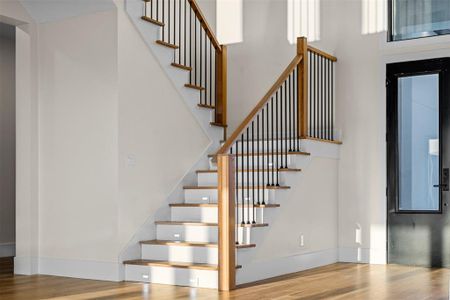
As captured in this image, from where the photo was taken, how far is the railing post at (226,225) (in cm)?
573

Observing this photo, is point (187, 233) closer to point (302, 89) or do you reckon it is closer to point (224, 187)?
point (224, 187)

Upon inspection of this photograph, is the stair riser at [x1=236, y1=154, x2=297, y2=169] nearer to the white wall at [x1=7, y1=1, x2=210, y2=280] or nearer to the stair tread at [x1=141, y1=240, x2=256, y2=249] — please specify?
the white wall at [x1=7, y1=1, x2=210, y2=280]

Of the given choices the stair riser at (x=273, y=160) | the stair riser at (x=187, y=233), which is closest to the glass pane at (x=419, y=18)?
the stair riser at (x=273, y=160)

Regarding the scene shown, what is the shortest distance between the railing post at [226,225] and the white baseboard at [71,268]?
1166mm

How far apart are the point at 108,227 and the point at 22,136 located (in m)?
1.43

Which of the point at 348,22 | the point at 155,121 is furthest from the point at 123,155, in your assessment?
the point at 348,22

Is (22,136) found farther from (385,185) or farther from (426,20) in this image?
(426,20)

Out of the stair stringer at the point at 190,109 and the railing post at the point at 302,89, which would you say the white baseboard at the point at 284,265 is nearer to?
the stair stringer at the point at 190,109

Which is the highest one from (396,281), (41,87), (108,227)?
(41,87)

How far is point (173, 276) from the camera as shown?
19.9 feet

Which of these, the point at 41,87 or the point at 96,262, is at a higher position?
the point at 41,87

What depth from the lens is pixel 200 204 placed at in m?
6.77

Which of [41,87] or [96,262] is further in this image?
[41,87]

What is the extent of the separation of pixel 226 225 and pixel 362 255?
2.64 metres
